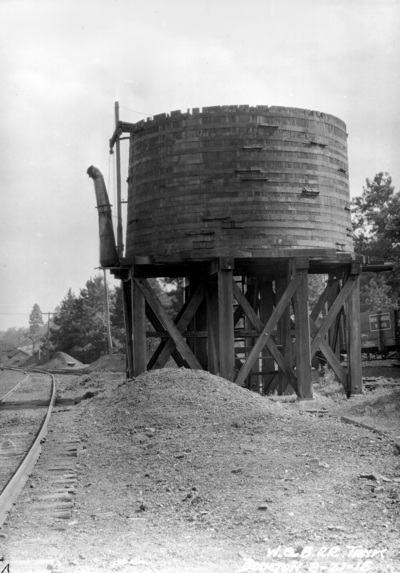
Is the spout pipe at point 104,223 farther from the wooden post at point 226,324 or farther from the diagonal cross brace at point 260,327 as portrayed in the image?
the diagonal cross brace at point 260,327

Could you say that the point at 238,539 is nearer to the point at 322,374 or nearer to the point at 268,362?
the point at 268,362

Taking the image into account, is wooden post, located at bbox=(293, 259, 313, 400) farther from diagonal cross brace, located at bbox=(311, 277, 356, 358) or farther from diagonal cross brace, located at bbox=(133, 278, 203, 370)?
diagonal cross brace, located at bbox=(133, 278, 203, 370)

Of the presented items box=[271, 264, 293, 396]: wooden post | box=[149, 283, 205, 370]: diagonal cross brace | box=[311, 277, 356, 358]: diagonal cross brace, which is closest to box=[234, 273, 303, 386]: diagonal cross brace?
box=[311, 277, 356, 358]: diagonal cross brace

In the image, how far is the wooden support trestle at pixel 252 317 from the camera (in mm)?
17500

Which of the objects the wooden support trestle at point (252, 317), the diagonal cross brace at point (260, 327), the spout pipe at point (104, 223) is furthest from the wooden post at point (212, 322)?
the spout pipe at point (104, 223)

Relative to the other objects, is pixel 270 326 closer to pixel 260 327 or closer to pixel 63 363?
pixel 260 327

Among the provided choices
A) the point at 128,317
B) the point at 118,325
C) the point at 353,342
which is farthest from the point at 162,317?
the point at 118,325

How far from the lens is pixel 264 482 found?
782 centimetres

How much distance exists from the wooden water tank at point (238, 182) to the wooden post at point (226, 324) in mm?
621

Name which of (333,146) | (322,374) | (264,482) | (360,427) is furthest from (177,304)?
(264,482)

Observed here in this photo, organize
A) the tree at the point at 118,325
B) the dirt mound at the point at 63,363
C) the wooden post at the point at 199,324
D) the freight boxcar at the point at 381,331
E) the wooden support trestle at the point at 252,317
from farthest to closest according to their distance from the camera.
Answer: the tree at the point at 118,325 → the dirt mound at the point at 63,363 → the freight boxcar at the point at 381,331 → the wooden post at the point at 199,324 → the wooden support trestle at the point at 252,317

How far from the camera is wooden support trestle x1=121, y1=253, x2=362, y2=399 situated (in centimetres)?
1750

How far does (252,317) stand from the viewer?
1773 centimetres

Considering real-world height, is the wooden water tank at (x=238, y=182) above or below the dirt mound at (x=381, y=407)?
above
